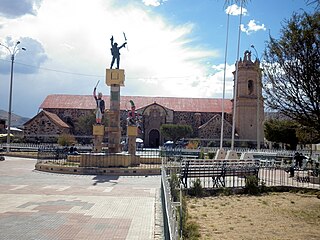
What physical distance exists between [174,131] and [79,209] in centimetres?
4301

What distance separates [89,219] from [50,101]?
55.9 meters

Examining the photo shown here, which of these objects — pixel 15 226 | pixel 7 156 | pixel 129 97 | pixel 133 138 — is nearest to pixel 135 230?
pixel 15 226

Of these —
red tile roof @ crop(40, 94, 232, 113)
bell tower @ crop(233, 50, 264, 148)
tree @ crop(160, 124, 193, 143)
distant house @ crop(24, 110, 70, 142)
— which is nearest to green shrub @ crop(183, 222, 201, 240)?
bell tower @ crop(233, 50, 264, 148)

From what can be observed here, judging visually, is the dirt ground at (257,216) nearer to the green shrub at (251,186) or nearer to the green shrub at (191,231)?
the green shrub at (191,231)

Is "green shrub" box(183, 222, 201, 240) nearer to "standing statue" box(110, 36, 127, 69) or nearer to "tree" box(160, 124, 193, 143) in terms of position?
"standing statue" box(110, 36, 127, 69)

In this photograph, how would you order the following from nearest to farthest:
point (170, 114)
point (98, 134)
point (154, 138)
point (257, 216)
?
point (257, 216)
point (98, 134)
point (170, 114)
point (154, 138)

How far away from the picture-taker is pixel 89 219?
28.0 feet

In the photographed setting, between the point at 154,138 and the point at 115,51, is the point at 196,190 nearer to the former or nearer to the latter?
the point at 115,51

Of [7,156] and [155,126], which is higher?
[155,126]

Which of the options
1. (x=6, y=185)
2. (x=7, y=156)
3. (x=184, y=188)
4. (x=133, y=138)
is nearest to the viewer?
(x=184, y=188)

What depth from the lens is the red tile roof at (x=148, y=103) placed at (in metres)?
59.8

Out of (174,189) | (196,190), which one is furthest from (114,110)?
(174,189)

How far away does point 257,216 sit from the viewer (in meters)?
9.54

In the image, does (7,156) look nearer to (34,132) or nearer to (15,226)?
(34,132)
